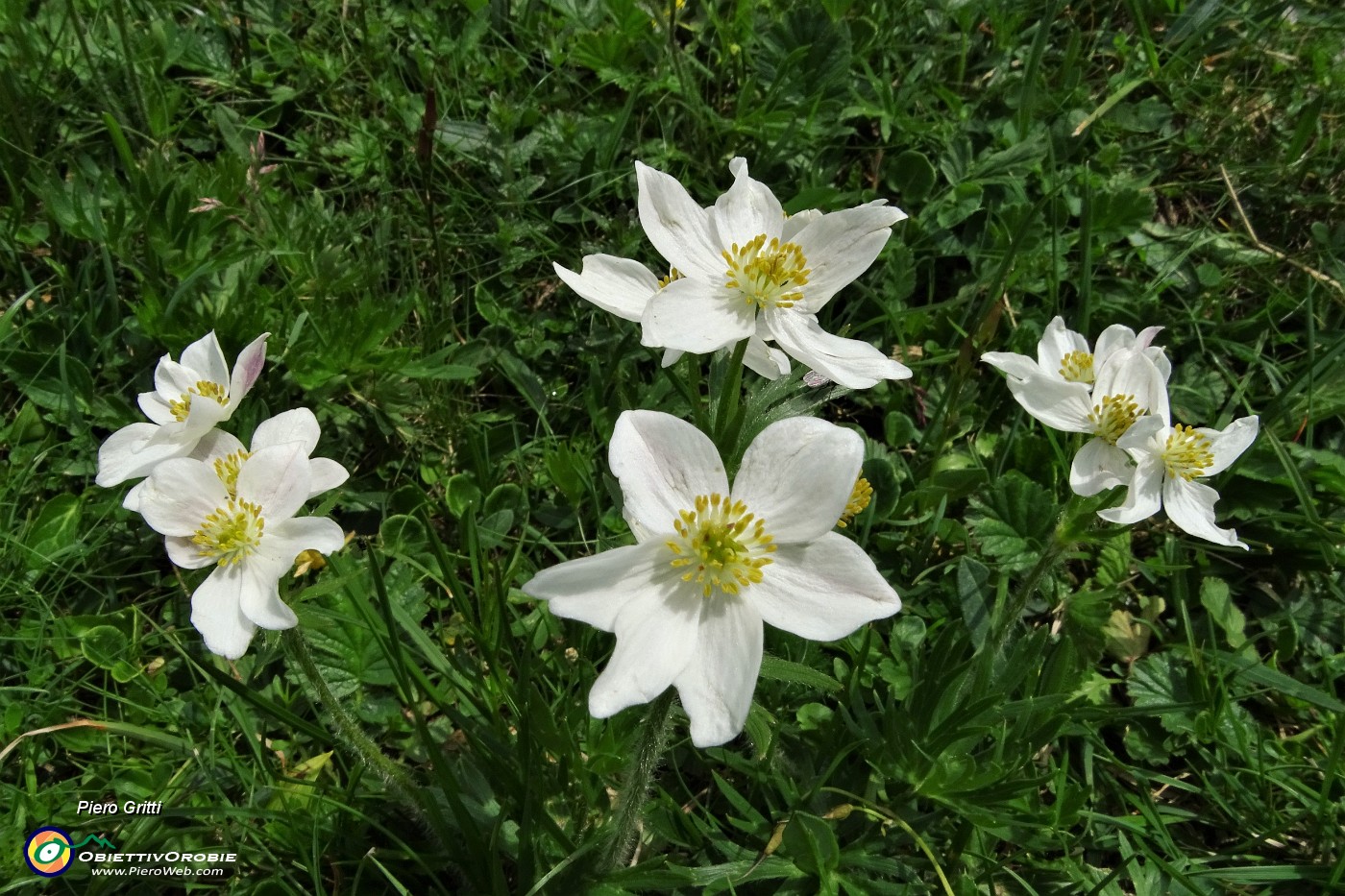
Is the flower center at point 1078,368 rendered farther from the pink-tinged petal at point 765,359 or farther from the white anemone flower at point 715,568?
the white anemone flower at point 715,568

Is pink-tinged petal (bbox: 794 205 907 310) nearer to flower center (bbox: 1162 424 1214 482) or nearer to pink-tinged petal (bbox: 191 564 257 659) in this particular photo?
flower center (bbox: 1162 424 1214 482)

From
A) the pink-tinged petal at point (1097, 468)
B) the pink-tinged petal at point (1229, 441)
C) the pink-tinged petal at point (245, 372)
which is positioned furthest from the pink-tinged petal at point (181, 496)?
the pink-tinged petal at point (1229, 441)

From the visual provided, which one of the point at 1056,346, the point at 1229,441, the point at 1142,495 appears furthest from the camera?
the point at 1056,346

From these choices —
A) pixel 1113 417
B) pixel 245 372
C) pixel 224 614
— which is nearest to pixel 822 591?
pixel 1113 417

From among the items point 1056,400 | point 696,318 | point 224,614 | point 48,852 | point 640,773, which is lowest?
point 48,852

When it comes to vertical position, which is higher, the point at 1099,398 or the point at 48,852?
the point at 1099,398

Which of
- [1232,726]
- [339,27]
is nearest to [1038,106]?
[1232,726]

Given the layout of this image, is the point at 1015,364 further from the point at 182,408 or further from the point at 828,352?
the point at 182,408

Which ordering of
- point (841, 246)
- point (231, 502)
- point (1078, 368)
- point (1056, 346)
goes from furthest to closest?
1. point (1056, 346)
2. point (1078, 368)
3. point (841, 246)
4. point (231, 502)

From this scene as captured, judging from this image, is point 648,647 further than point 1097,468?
No
